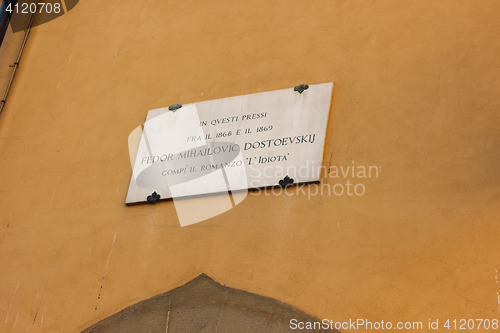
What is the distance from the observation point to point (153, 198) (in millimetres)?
3992

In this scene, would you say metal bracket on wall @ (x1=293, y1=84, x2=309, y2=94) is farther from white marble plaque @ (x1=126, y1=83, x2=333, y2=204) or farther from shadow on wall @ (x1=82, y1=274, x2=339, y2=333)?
shadow on wall @ (x1=82, y1=274, x2=339, y2=333)

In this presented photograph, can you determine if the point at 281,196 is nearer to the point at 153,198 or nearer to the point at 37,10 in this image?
the point at 153,198

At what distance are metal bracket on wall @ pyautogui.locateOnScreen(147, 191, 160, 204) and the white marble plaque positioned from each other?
0.03 metres

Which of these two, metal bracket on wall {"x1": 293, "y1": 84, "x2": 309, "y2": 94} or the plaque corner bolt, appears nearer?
the plaque corner bolt

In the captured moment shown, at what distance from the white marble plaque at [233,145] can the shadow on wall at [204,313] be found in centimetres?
72

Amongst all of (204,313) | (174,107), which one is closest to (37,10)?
(174,107)

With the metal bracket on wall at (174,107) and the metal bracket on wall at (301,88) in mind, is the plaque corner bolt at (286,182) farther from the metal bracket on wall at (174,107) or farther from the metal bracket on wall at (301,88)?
the metal bracket on wall at (174,107)

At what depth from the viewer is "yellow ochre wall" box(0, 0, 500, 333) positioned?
10.4 ft

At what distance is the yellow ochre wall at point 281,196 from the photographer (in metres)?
3.17

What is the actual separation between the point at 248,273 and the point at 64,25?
142 inches

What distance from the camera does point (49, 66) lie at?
5.34 m

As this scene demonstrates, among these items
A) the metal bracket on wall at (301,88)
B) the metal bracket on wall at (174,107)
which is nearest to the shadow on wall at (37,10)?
the metal bracket on wall at (174,107)

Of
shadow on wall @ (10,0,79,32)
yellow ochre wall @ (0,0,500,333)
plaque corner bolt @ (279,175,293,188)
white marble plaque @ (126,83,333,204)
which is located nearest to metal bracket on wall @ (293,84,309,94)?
white marble plaque @ (126,83,333,204)

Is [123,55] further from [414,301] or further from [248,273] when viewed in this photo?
[414,301]
